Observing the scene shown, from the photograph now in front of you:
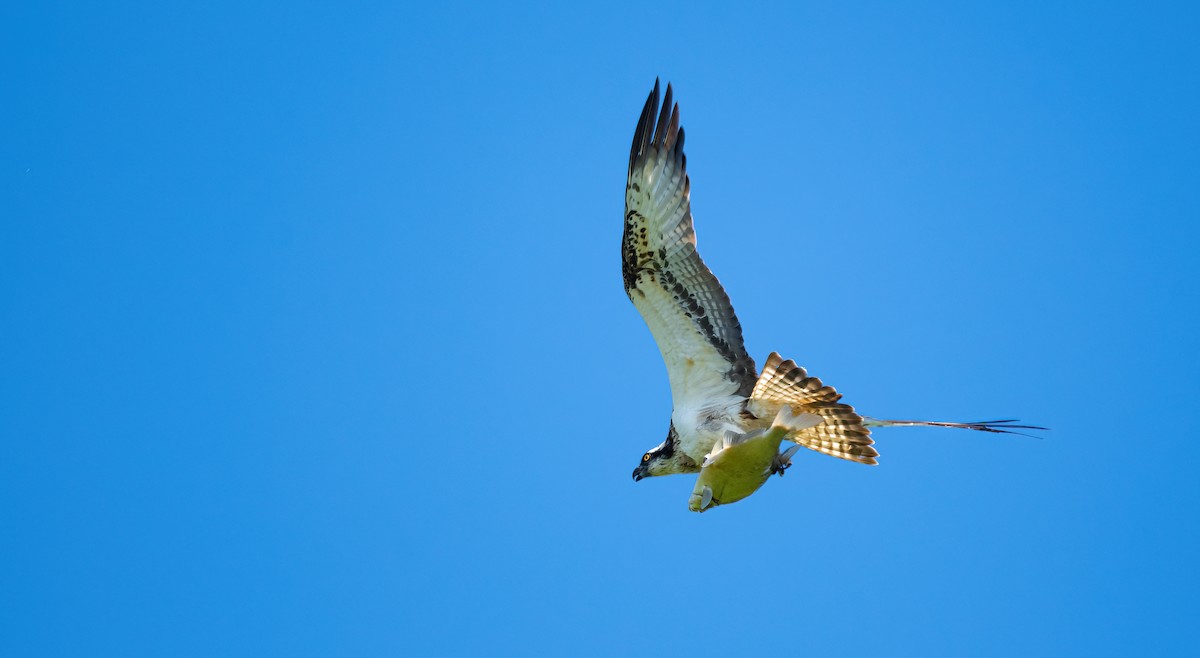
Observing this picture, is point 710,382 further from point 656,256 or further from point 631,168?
point 631,168

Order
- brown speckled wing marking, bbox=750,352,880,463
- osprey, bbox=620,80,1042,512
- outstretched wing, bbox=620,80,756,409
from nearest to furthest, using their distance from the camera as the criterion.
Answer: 1. brown speckled wing marking, bbox=750,352,880,463
2. osprey, bbox=620,80,1042,512
3. outstretched wing, bbox=620,80,756,409

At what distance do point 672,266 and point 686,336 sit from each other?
1.90 ft

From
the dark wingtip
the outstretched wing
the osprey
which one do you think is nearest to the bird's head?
the osprey

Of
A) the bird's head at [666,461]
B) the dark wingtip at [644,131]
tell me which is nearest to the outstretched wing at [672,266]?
the dark wingtip at [644,131]

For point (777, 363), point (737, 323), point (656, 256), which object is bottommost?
point (777, 363)

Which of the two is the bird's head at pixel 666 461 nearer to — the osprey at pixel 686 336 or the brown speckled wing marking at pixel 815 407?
the osprey at pixel 686 336

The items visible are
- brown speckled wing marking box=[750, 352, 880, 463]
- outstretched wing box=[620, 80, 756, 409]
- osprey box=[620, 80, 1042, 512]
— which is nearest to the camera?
brown speckled wing marking box=[750, 352, 880, 463]

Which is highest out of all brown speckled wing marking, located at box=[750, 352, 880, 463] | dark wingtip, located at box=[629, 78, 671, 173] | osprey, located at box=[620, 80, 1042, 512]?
dark wingtip, located at box=[629, 78, 671, 173]

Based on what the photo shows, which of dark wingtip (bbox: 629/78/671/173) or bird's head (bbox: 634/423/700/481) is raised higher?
dark wingtip (bbox: 629/78/671/173)

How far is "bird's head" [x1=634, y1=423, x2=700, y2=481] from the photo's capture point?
803 cm

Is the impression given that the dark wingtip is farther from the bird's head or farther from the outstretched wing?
the bird's head

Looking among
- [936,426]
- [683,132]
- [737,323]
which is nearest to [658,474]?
[737,323]

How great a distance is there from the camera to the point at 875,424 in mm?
7504

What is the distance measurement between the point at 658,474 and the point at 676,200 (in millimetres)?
2192
